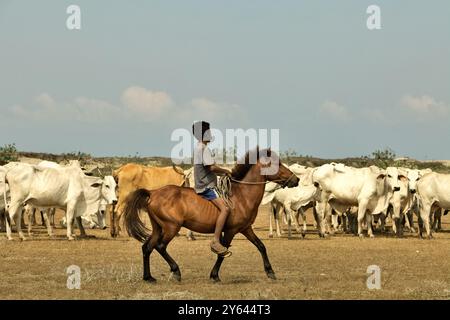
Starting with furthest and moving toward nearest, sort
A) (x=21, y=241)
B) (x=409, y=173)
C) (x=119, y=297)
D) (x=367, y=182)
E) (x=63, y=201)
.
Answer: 1. (x=409, y=173)
2. (x=367, y=182)
3. (x=63, y=201)
4. (x=21, y=241)
5. (x=119, y=297)

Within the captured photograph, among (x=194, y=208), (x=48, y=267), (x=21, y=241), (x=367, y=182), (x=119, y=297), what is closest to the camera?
(x=119, y=297)

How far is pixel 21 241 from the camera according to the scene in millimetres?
23625

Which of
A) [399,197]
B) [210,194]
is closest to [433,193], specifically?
[399,197]

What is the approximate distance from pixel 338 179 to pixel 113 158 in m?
48.7

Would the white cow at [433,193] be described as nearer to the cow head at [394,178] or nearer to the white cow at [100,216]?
the cow head at [394,178]

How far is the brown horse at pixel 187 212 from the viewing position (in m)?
14.2

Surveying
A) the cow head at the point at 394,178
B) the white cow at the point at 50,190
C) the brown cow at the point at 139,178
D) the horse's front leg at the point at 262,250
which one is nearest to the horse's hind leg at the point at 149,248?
the horse's front leg at the point at 262,250

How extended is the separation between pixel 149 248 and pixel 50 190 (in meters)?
11.3

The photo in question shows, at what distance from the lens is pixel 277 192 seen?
26500 millimetres

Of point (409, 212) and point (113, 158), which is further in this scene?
point (113, 158)

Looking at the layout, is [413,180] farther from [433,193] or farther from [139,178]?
[139,178]
